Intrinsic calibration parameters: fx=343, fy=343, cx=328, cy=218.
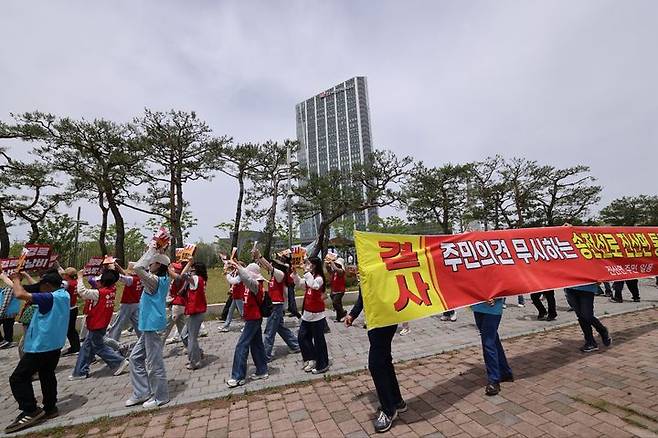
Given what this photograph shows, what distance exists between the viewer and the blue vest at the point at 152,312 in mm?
4492

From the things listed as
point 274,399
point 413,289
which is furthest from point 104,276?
point 413,289

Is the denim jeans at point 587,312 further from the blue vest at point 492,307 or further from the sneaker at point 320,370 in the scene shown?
the sneaker at point 320,370

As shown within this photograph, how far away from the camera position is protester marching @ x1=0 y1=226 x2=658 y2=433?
384cm

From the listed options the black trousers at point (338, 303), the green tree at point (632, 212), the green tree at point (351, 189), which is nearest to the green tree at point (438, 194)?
the green tree at point (351, 189)

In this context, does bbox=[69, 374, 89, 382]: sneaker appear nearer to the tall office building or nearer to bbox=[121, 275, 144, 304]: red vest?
bbox=[121, 275, 144, 304]: red vest

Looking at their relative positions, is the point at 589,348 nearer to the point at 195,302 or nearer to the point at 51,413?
the point at 195,302

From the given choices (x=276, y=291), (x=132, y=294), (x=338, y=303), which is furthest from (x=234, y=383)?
(x=338, y=303)

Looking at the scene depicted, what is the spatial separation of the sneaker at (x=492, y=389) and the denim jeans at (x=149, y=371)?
4051 millimetres

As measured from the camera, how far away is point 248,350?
198 inches

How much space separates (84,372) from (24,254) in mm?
2222

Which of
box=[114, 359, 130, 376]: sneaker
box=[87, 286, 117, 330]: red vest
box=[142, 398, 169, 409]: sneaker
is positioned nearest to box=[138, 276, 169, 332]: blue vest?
box=[142, 398, 169, 409]: sneaker

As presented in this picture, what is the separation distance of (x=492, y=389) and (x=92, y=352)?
20.5ft

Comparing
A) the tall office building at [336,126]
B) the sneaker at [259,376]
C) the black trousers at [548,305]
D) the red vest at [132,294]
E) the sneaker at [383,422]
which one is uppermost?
the tall office building at [336,126]

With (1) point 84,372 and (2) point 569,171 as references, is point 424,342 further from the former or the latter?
(2) point 569,171
